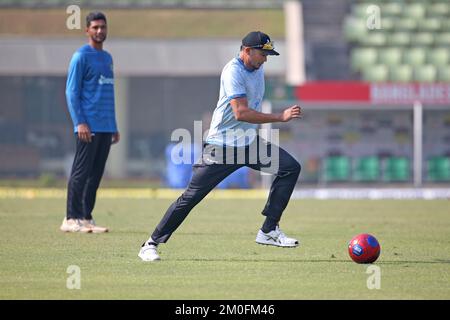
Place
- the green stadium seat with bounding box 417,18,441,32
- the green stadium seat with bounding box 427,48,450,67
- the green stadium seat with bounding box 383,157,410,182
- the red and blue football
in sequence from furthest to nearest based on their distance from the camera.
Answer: the green stadium seat with bounding box 417,18,441,32 < the green stadium seat with bounding box 427,48,450,67 < the green stadium seat with bounding box 383,157,410,182 < the red and blue football

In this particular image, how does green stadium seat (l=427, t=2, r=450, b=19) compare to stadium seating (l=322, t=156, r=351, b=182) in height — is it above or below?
above

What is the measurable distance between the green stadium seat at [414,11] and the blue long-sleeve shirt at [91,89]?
19.7m

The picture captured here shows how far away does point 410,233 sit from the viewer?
13.7 metres

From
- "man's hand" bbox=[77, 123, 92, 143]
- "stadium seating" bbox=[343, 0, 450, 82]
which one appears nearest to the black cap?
"man's hand" bbox=[77, 123, 92, 143]

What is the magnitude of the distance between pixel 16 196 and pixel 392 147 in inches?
368

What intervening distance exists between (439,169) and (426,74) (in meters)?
3.91

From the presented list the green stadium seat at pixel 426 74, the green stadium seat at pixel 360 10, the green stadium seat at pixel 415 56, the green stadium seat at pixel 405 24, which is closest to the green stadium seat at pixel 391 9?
the green stadium seat at pixel 405 24

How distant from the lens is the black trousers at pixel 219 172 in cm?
1040

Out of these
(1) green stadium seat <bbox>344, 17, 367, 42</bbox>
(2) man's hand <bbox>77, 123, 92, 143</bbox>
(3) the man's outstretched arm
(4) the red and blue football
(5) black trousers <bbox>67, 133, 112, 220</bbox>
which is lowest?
(4) the red and blue football

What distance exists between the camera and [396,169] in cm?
2616

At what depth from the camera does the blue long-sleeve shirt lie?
13.1 meters

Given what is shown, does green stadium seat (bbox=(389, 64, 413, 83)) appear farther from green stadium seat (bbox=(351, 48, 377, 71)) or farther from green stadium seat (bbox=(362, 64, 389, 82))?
green stadium seat (bbox=(351, 48, 377, 71))
